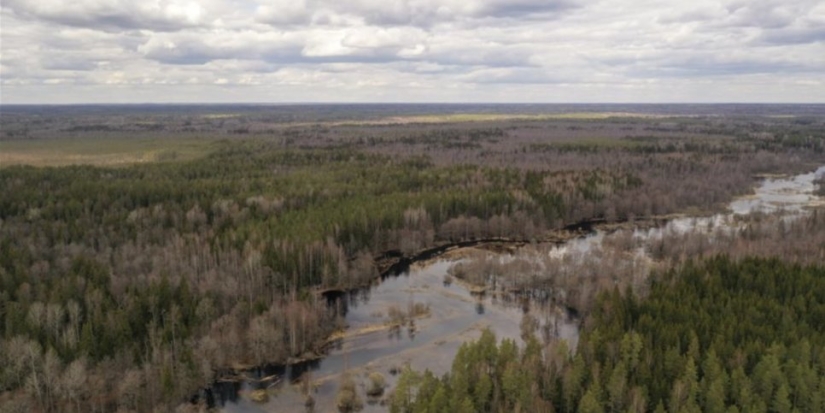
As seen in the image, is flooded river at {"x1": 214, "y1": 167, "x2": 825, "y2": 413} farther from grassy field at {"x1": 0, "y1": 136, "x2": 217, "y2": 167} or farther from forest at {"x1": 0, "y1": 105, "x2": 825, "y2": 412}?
grassy field at {"x1": 0, "y1": 136, "x2": 217, "y2": 167}

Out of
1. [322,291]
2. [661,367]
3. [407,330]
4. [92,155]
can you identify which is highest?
[92,155]

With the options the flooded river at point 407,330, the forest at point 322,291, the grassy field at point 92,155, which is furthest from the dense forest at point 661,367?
the grassy field at point 92,155

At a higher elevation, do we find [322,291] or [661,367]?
[661,367]

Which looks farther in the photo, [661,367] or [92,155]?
[92,155]

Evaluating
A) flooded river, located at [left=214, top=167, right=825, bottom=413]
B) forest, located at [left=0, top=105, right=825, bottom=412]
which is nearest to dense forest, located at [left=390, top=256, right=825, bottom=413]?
forest, located at [left=0, top=105, right=825, bottom=412]

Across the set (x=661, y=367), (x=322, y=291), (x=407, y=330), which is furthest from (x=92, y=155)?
(x=661, y=367)

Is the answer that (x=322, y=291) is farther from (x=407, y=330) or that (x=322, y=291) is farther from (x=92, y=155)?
(x=92, y=155)

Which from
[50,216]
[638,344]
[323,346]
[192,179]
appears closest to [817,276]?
[638,344]
